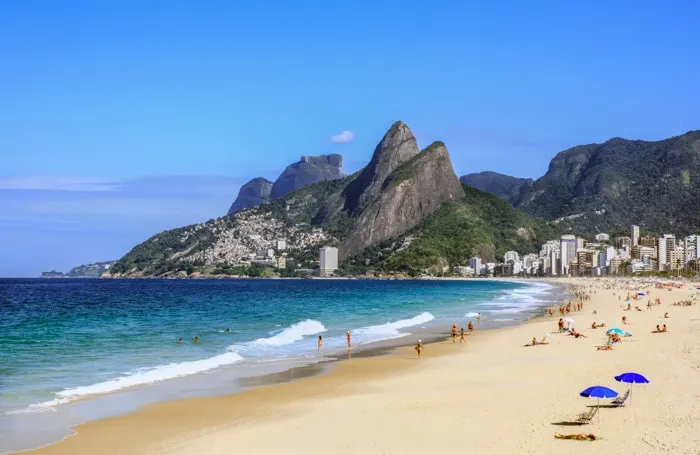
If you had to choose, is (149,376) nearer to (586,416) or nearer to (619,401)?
(586,416)

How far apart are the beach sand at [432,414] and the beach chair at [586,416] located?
0.22m

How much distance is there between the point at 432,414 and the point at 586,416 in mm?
3816

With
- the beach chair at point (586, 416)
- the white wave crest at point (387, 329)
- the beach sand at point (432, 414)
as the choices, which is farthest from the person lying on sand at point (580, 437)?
the white wave crest at point (387, 329)

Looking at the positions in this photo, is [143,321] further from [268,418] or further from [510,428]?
[510,428]

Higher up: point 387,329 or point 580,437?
point 580,437

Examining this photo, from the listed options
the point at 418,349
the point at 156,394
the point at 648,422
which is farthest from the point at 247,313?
the point at 648,422

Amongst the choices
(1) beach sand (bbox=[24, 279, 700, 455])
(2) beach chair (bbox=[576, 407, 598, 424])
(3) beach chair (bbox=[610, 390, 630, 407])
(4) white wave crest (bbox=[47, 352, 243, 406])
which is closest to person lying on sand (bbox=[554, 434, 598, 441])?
(1) beach sand (bbox=[24, 279, 700, 455])

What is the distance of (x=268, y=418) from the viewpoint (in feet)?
60.5

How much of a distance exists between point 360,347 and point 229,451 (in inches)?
827

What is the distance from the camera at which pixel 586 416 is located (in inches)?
667


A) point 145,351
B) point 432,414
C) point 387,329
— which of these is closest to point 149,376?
point 145,351

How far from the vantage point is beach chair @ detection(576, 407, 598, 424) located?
16.6 meters

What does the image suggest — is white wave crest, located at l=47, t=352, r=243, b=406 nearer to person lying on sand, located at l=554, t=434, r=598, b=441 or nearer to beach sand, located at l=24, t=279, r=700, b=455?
beach sand, located at l=24, t=279, r=700, b=455

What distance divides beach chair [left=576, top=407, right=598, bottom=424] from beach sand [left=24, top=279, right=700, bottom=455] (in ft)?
0.72
